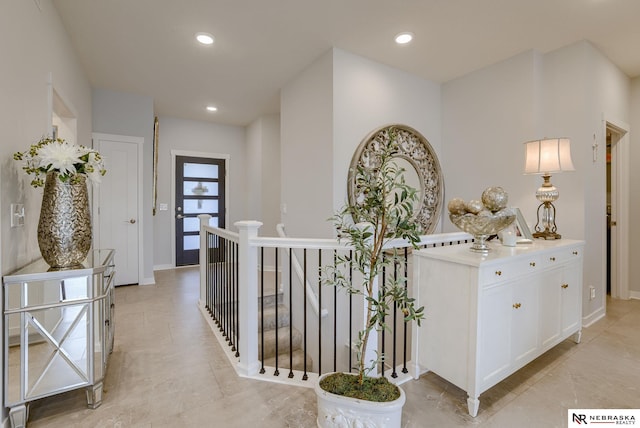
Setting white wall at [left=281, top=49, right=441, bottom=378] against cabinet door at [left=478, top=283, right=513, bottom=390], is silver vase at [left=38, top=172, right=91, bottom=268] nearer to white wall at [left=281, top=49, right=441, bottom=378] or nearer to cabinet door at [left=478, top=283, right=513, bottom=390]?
white wall at [left=281, top=49, right=441, bottom=378]

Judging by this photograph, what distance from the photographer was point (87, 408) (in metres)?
1.82

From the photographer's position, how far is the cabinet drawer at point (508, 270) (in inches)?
68.8

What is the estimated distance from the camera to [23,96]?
1.90 metres

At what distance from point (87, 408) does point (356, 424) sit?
155 cm

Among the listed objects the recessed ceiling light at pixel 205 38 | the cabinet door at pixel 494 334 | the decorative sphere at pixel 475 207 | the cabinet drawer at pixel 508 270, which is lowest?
the cabinet door at pixel 494 334

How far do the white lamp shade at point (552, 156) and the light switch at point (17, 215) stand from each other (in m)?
3.68

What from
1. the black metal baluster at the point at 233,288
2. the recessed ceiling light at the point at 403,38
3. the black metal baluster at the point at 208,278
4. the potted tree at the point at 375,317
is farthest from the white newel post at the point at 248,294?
the recessed ceiling light at the point at 403,38

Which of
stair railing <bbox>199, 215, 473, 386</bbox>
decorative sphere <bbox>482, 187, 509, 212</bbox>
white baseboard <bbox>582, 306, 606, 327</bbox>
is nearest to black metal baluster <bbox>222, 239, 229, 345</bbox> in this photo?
stair railing <bbox>199, 215, 473, 386</bbox>

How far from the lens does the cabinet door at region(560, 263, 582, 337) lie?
242 cm

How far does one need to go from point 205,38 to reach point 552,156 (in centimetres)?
322

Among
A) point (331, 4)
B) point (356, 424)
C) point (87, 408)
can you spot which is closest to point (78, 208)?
point (87, 408)

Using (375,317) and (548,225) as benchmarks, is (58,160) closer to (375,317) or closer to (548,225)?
(375,317)

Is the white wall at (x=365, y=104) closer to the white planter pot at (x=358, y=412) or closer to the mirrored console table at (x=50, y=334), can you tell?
the white planter pot at (x=358, y=412)

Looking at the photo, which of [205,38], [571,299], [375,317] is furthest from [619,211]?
[205,38]
